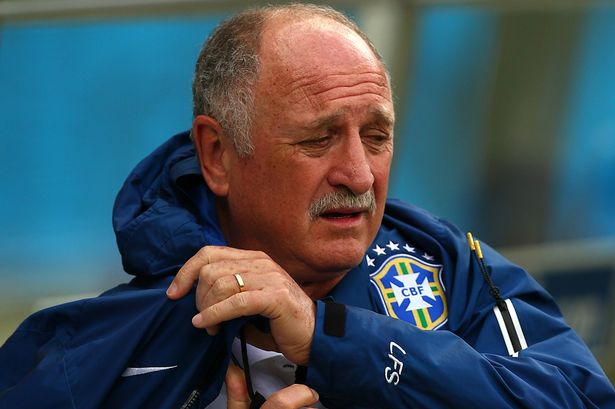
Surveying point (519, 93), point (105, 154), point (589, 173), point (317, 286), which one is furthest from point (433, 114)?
point (317, 286)

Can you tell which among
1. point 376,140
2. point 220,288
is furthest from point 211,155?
point 220,288

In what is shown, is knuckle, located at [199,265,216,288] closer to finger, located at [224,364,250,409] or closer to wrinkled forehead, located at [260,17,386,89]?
finger, located at [224,364,250,409]

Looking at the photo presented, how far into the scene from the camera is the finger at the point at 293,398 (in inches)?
113

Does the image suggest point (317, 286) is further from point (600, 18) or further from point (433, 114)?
point (600, 18)

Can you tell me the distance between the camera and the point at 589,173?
696 centimetres

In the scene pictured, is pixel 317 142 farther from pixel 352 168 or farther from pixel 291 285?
pixel 291 285

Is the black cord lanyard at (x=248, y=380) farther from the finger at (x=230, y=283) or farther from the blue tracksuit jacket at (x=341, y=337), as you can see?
the finger at (x=230, y=283)

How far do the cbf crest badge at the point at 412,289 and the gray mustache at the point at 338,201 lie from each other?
12.5 inches

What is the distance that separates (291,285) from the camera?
2863 mm

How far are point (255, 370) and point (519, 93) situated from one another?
157 inches

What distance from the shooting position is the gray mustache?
3.04 meters

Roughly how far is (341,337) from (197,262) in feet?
1.31

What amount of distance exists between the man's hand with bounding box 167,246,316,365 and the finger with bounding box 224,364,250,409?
180 mm

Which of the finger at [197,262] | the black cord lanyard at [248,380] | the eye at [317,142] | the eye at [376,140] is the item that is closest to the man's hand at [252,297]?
the finger at [197,262]
